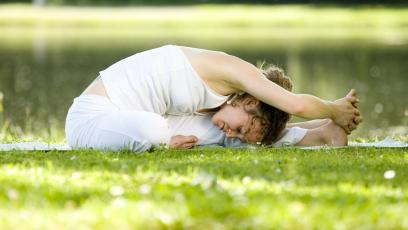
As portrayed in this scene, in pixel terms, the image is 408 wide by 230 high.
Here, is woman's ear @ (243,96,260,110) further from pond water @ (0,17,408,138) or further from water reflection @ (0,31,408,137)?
pond water @ (0,17,408,138)

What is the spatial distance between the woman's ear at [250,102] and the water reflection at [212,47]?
2864mm

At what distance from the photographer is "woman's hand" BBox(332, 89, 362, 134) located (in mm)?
5945

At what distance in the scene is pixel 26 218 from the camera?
127 inches

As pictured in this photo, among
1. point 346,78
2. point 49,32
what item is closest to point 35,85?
point 346,78

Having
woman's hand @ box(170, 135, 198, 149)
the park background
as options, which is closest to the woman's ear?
the park background

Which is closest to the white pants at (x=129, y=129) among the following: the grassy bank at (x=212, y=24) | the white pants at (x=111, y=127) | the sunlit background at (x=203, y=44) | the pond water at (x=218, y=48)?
the white pants at (x=111, y=127)

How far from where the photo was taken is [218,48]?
25328 mm

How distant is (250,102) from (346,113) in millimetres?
756

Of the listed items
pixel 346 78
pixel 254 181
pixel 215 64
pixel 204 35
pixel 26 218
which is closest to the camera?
pixel 26 218

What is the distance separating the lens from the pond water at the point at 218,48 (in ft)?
42.0

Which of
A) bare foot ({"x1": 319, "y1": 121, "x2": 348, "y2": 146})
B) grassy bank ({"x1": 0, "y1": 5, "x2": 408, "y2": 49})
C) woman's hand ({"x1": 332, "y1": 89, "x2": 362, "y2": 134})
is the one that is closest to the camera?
woman's hand ({"x1": 332, "y1": 89, "x2": 362, "y2": 134})

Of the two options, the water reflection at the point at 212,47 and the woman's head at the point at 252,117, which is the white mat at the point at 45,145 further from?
the water reflection at the point at 212,47

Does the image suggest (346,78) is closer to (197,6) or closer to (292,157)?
(292,157)

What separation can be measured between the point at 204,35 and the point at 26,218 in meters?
28.8
